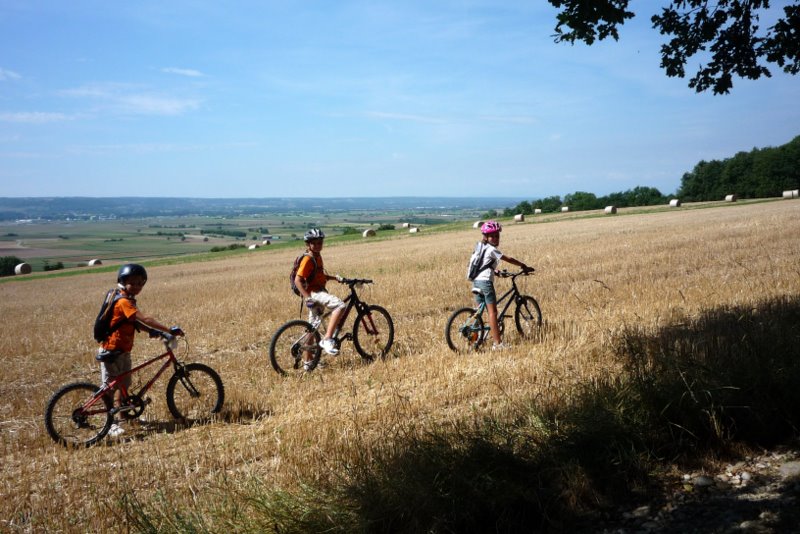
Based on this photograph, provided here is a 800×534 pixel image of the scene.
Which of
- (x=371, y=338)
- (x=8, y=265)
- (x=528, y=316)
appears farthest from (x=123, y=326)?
(x=8, y=265)

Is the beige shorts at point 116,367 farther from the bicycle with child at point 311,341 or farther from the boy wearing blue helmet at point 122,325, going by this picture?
the bicycle with child at point 311,341

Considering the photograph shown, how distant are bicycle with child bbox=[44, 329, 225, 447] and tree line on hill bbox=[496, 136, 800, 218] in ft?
242

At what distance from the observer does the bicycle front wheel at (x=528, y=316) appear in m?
9.29

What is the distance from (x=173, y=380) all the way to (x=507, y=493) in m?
4.82

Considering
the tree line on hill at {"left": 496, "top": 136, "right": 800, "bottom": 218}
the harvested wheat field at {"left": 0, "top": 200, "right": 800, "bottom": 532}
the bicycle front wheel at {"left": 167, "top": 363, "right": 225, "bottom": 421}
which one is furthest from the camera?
the tree line on hill at {"left": 496, "top": 136, "right": 800, "bottom": 218}

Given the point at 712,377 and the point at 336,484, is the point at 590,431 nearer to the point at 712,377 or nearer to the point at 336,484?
the point at 712,377

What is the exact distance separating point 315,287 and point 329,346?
3.38ft

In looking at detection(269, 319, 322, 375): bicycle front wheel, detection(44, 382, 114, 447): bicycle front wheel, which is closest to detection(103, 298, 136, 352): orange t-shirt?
detection(44, 382, 114, 447): bicycle front wheel

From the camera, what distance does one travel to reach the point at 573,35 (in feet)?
25.4

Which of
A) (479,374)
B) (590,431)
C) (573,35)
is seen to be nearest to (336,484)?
(590,431)

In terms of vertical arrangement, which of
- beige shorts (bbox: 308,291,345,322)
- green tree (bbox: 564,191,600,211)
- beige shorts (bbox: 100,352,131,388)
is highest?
green tree (bbox: 564,191,600,211)

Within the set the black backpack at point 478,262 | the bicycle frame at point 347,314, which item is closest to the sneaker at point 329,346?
the bicycle frame at point 347,314

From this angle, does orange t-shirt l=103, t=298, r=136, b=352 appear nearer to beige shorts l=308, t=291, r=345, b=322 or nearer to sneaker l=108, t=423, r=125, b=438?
sneaker l=108, t=423, r=125, b=438

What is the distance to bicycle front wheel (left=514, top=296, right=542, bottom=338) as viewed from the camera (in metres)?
9.29
